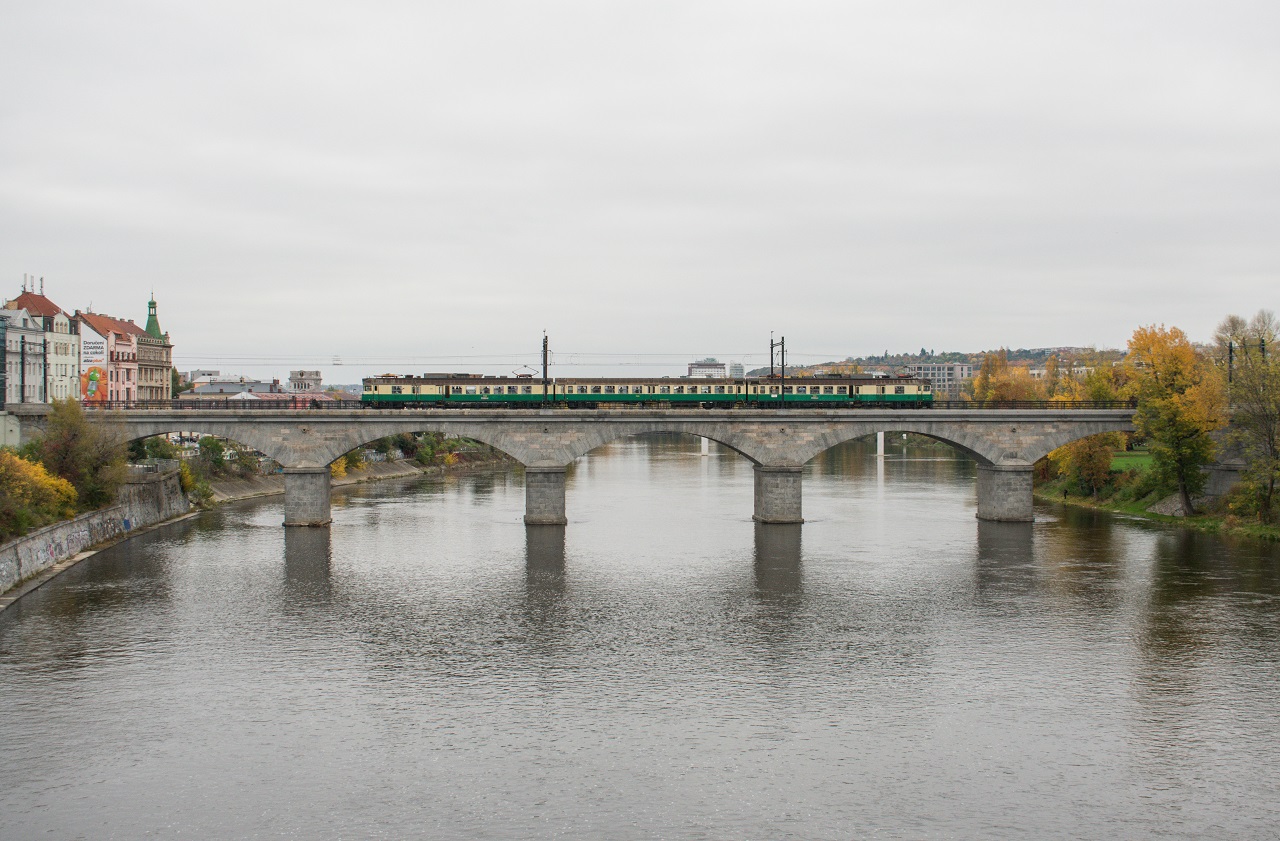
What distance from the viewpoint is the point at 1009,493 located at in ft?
251

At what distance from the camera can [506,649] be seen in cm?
4081

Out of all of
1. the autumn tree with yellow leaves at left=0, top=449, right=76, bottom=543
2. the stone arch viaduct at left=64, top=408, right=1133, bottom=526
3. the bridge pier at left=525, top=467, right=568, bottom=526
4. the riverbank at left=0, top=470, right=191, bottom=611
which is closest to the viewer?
the riverbank at left=0, top=470, right=191, bottom=611

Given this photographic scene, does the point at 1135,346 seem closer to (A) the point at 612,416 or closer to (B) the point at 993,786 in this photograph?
(A) the point at 612,416

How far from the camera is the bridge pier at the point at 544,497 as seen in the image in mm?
73875

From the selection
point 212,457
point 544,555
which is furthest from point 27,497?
point 212,457

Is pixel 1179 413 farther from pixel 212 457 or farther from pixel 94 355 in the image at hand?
pixel 94 355

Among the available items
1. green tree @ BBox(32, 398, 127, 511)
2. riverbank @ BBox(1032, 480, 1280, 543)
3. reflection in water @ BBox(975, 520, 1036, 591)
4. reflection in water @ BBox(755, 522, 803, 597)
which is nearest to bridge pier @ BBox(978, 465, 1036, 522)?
reflection in water @ BBox(975, 520, 1036, 591)

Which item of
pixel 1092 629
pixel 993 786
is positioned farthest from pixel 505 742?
pixel 1092 629

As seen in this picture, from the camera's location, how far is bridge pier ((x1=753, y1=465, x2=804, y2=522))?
75.0 metres

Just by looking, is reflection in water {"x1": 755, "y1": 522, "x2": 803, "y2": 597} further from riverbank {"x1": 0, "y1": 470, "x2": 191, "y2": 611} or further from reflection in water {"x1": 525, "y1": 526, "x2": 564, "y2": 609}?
riverbank {"x1": 0, "y1": 470, "x2": 191, "y2": 611}

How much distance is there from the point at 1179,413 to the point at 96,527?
71.3 meters

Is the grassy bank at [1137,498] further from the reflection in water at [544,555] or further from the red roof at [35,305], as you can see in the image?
the red roof at [35,305]

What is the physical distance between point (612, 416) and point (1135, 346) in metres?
42.7

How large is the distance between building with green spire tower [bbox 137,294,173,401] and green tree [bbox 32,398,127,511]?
7092 cm
